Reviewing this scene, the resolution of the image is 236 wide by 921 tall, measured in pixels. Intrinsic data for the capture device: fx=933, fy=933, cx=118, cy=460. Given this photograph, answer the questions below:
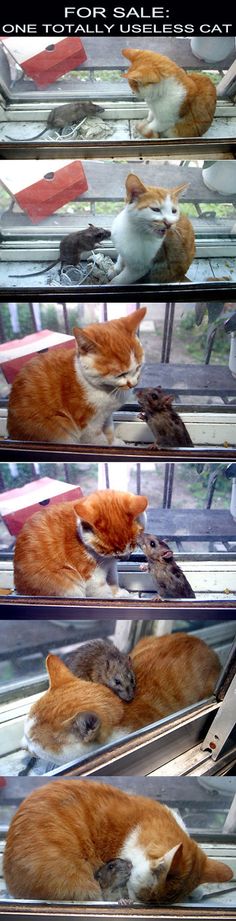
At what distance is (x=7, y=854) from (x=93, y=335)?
44.6 inches

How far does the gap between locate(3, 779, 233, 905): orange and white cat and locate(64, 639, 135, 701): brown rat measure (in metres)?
0.24

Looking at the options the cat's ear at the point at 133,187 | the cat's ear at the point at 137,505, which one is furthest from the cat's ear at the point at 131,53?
the cat's ear at the point at 137,505

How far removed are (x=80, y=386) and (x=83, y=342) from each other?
0.10 m

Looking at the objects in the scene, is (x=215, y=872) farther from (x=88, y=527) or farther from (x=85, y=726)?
(x=88, y=527)

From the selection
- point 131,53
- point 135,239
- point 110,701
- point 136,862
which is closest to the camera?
point 131,53

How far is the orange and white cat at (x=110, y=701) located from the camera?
2.14 meters

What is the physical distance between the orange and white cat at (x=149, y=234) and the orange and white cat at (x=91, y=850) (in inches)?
44.6

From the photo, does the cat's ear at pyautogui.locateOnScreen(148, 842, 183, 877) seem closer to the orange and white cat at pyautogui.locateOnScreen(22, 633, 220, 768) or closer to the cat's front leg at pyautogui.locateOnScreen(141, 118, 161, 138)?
the orange and white cat at pyautogui.locateOnScreen(22, 633, 220, 768)

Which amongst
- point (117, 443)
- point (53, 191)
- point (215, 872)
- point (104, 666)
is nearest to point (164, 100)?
point (53, 191)

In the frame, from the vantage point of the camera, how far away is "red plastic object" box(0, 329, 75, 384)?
6.75 feet

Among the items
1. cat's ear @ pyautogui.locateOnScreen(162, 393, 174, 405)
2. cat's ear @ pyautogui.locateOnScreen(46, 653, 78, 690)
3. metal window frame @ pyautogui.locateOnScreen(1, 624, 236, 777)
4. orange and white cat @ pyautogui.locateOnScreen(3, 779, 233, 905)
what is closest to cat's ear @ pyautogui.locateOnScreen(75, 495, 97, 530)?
cat's ear @ pyautogui.locateOnScreen(162, 393, 174, 405)

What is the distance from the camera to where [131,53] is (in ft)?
5.66

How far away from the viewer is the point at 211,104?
1788 millimetres
